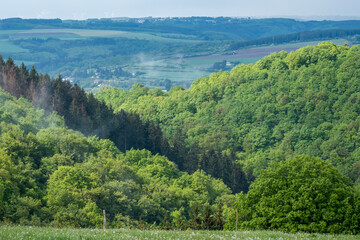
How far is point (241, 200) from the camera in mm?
58594

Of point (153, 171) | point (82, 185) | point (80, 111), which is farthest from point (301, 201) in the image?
point (80, 111)

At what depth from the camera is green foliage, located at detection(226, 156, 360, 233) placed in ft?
172

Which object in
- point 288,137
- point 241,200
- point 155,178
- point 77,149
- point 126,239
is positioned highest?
point 126,239

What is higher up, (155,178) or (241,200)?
(241,200)

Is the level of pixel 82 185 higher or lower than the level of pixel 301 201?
lower

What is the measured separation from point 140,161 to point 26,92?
123 feet

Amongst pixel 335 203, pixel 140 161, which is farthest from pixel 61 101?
pixel 335 203

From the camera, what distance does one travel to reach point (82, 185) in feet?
250

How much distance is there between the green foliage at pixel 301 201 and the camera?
52.4m

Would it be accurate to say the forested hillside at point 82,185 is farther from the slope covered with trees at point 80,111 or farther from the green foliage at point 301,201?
the slope covered with trees at point 80,111

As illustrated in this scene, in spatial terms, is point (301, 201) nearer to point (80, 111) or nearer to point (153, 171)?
point (153, 171)

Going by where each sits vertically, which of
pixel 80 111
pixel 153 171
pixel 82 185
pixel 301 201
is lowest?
pixel 153 171

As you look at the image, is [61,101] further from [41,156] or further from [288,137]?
[288,137]

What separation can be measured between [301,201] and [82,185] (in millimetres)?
32656
